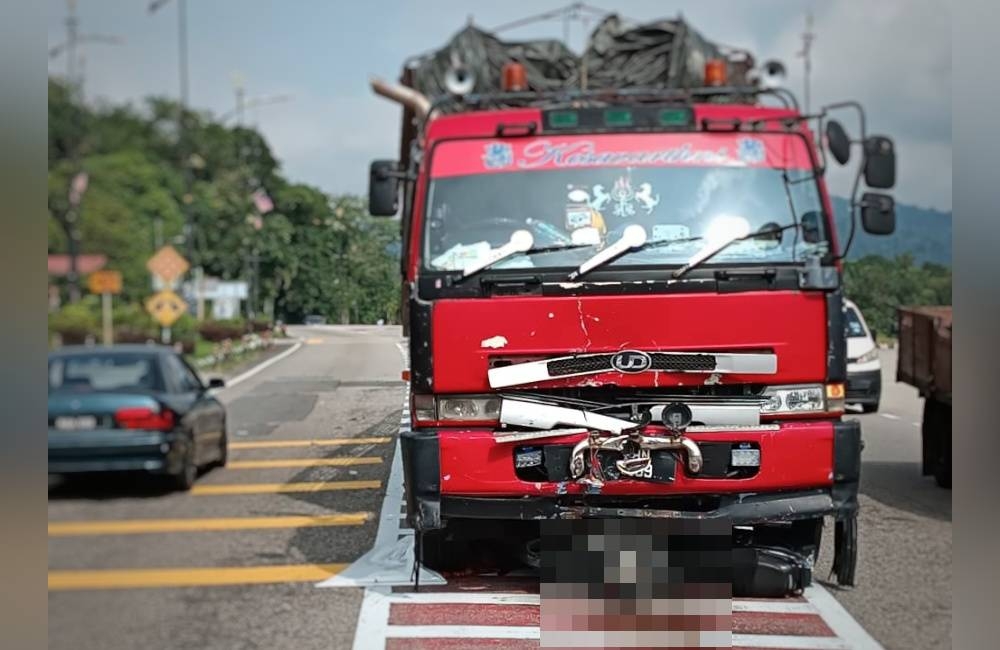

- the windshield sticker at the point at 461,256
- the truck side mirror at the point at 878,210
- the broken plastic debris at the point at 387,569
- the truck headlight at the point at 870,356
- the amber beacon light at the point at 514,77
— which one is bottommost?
the broken plastic debris at the point at 387,569

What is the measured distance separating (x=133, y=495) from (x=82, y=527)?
0.15m

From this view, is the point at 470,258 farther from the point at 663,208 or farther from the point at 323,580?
the point at 323,580

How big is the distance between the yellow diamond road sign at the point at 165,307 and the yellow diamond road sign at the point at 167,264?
0.04 metres

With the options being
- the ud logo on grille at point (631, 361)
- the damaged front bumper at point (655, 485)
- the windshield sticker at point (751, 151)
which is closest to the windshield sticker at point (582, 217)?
the ud logo on grille at point (631, 361)

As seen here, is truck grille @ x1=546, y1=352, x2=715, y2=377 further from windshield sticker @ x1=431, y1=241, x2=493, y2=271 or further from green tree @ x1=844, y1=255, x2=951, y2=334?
green tree @ x1=844, y1=255, x2=951, y2=334

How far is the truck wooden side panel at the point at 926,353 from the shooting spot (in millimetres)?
5855

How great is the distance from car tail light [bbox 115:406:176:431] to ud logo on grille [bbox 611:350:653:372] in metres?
1.62

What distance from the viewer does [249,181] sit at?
3209 mm

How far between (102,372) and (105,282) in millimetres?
280

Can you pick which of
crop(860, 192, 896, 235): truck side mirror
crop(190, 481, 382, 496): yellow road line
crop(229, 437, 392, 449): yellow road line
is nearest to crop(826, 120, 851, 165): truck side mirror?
crop(860, 192, 896, 235): truck side mirror

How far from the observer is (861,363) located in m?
4.72

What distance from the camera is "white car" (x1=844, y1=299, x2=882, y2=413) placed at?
414 cm

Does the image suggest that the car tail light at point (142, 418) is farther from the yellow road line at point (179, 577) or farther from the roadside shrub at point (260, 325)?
the roadside shrub at point (260, 325)
